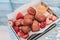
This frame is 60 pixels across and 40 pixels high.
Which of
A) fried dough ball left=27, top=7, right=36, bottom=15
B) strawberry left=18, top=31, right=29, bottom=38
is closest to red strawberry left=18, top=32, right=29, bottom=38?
strawberry left=18, top=31, right=29, bottom=38

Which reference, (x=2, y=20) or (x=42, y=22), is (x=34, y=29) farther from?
(x=2, y=20)

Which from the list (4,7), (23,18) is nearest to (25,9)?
(23,18)

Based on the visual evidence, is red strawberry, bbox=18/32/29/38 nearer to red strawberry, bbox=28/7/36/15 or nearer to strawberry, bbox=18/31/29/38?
strawberry, bbox=18/31/29/38

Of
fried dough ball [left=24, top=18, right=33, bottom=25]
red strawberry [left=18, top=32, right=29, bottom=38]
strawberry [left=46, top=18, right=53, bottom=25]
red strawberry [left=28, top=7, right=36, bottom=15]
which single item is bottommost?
red strawberry [left=18, top=32, right=29, bottom=38]

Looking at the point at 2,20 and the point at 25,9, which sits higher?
the point at 25,9

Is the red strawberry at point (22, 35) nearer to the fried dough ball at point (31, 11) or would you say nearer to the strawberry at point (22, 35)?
the strawberry at point (22, 35)

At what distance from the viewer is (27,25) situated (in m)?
0.73

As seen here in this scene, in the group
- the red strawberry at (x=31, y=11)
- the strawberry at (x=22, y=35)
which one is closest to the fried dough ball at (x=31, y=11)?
the red strawberry at (x=31, y=11)

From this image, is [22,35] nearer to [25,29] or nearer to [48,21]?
[25,29]

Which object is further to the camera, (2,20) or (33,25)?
(2,20)

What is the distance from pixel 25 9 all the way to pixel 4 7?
7.8 inches

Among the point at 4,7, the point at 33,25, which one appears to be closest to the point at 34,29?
the point at 33,25

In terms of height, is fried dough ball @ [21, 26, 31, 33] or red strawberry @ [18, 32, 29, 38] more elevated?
fried dough ball @ [21, 26, 31, 33]

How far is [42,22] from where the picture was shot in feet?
2.44
